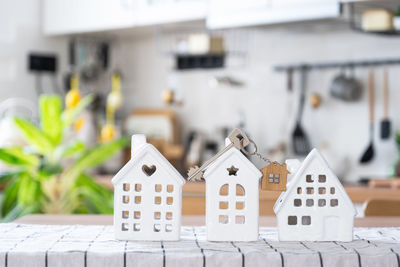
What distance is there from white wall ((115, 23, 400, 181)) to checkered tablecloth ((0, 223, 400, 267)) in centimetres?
231

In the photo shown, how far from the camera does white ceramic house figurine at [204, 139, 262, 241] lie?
98cm

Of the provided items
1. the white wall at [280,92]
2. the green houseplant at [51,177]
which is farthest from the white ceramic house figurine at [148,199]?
the white wall at [280,92]

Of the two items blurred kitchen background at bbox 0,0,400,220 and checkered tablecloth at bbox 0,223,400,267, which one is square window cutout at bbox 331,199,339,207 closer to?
checkered tablecloth at bbox 0,223,400,267

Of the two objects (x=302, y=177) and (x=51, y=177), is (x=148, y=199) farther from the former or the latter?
(x=51, y=177)

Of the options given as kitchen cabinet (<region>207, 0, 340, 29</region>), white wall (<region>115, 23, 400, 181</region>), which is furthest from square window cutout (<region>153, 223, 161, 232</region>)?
white wall (<region>115, 23, 400, 181</region>)

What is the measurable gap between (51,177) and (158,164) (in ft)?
4.92

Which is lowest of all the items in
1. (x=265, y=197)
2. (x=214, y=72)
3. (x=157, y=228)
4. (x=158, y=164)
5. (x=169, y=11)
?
(x=265, y=197)

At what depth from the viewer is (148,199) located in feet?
3.26

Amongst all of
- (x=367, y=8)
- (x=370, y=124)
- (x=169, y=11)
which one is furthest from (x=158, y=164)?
(x=370, y=124)

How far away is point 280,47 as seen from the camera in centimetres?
348

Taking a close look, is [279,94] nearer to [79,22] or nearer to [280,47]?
[280,47]

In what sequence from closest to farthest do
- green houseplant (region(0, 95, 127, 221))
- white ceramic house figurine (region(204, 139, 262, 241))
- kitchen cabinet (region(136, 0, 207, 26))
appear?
white ceramic house figurine (region(204, 139, 262, 241)) → green houseplant (region(0, 95, 127, 221)) → kitchen cabinet (region(136, 0, 207, 26))

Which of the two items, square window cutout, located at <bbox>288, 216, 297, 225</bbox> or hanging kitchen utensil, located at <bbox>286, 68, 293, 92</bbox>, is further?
hanging kitchen utensil, located at <bbox>286, 68, 293, 92</bbox>

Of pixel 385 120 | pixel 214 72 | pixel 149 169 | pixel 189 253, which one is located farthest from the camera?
pixel 214 72
